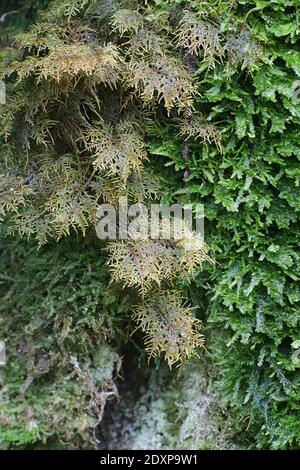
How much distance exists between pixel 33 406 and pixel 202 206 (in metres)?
0.81

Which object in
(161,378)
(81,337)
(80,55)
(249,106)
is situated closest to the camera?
(80,55)

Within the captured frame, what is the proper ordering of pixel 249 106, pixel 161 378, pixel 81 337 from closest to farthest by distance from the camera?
pixel 249 106, pixel 81 337, pixel 161 378

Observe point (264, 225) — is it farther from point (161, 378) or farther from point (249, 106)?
point (161, 378)

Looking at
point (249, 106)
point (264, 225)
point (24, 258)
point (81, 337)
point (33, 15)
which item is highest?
point (33, 15)

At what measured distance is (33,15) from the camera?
1561 mm

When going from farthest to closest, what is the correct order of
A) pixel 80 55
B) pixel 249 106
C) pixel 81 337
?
pixel 81 337 < pixel 249 106 < pixel 80 55

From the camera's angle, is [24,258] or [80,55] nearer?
[80,55]

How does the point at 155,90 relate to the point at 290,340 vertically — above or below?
above

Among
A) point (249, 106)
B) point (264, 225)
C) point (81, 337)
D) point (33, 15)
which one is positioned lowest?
point (81, 337)

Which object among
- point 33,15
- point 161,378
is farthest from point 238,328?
point 33,15

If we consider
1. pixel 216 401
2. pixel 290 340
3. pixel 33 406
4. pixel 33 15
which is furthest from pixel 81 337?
pixel 33 15
